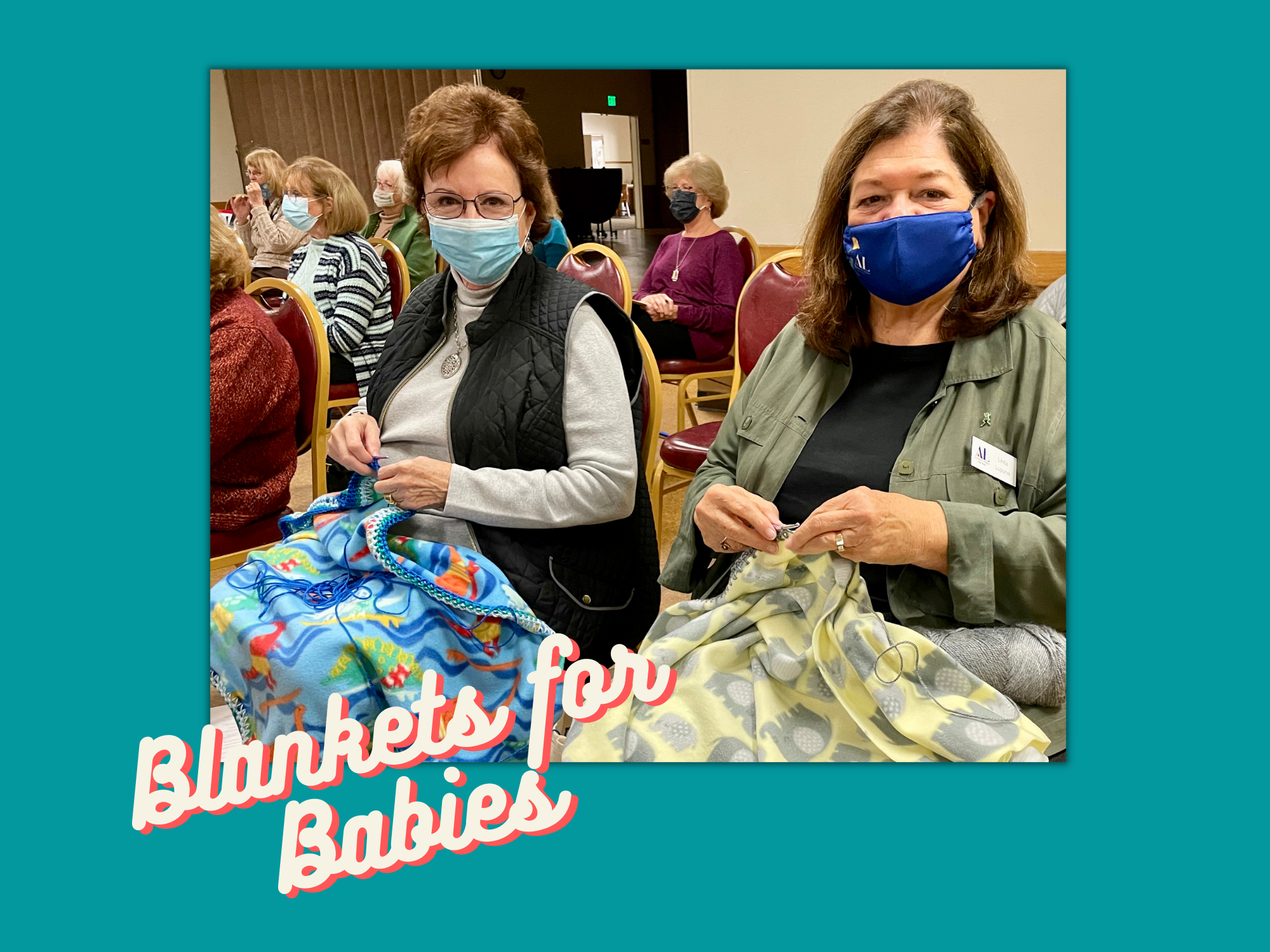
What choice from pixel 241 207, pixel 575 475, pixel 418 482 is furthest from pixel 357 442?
pixel 241 207

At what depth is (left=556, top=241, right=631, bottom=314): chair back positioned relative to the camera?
1.80 m

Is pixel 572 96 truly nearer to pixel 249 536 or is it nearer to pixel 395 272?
pixel 395 272

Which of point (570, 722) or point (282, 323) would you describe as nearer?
point (570, 722)

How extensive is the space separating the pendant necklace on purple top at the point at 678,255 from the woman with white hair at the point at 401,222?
1.68 feet

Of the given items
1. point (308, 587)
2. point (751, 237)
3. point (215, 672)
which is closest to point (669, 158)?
point (751, 237)

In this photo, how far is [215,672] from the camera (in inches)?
63.7

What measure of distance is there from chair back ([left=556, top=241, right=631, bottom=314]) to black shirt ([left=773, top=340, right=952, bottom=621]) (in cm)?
50

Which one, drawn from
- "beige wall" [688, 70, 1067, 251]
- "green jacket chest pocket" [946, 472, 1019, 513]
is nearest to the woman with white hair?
"beige wall" [688, 70, 1067, 251]

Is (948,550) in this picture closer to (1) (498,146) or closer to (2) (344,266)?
(1) (498,146)

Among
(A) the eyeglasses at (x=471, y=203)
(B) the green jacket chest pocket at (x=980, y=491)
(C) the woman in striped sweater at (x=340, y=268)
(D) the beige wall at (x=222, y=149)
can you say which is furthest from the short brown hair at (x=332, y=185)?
(B) the green jacket chest pocket at (x=980, y=491)

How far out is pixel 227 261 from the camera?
5.93 feet

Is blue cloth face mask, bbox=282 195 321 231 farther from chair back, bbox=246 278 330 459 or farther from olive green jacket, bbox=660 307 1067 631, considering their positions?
olive green jacket, bbox=660 307 1067 631

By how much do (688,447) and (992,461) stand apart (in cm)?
79

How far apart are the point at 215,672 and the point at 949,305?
1333mm
